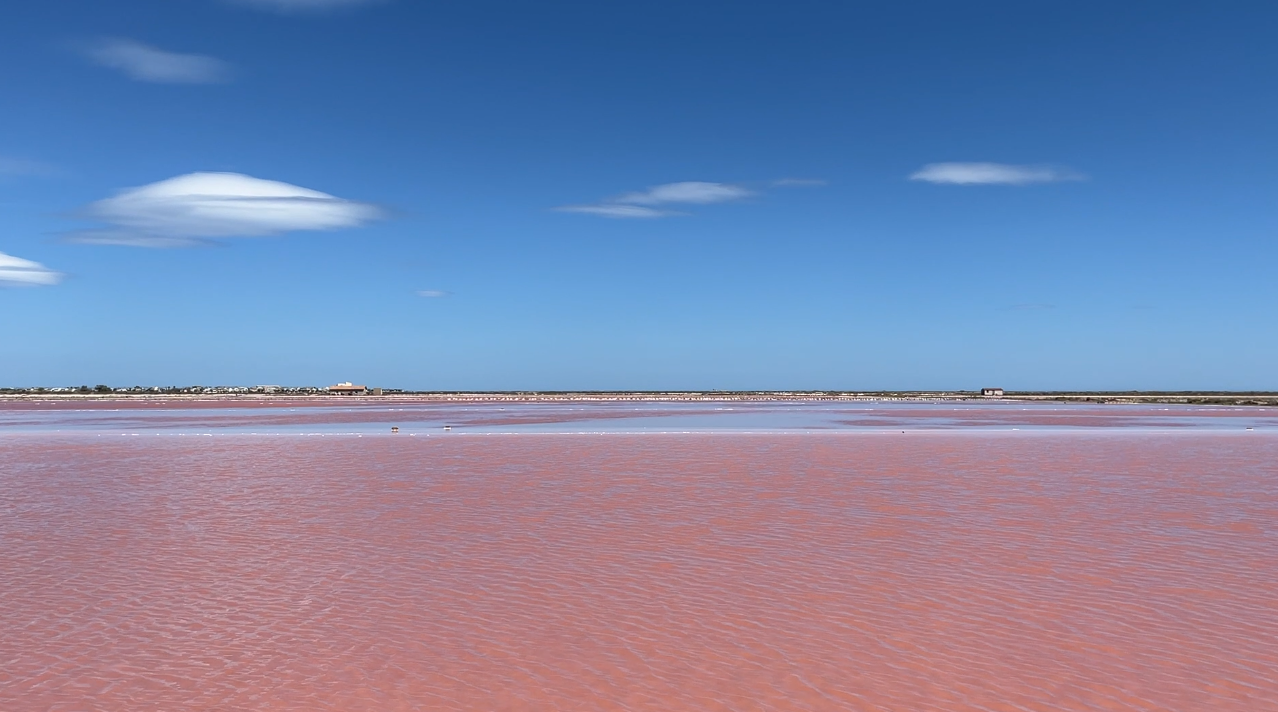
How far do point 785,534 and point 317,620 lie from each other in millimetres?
7115

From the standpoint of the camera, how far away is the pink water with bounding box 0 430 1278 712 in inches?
269

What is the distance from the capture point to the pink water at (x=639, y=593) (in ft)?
22.4

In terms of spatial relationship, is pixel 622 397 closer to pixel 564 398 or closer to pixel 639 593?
pixel 564 398

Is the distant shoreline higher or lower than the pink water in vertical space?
higher

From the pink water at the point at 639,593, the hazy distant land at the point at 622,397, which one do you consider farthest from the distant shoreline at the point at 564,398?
the pink water at the point at 639,593

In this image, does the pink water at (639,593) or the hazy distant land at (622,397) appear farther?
the hazy distant land at (622,397)

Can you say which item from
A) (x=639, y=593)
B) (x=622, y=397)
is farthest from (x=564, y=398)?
(x=639, y=593)

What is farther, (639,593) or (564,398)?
(564,398)

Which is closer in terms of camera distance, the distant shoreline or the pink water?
the pink water

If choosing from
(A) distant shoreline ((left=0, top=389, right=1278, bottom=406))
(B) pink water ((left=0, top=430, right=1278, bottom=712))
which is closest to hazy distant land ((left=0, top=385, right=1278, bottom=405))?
(A) distant shoreline ((left=0, top=389, right=1278, bottom=406))

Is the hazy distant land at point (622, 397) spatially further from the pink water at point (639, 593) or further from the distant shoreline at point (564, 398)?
the pink water at point (639, 593)

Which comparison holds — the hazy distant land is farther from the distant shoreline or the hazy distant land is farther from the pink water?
the pink water

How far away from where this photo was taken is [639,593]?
9672 mm

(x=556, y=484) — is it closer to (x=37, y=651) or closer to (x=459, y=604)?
(x=459, y=604)
